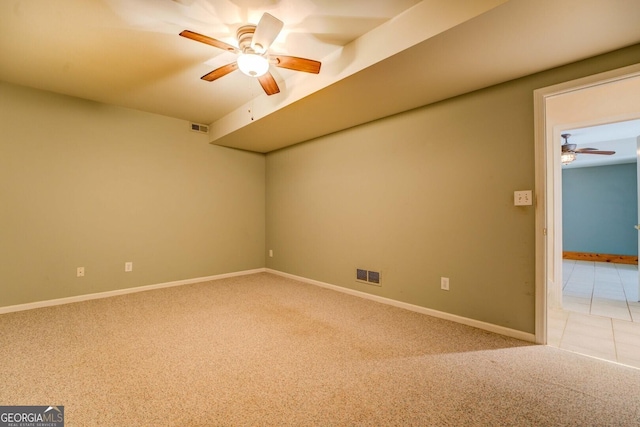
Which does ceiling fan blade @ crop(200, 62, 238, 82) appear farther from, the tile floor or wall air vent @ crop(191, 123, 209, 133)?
the tile floor

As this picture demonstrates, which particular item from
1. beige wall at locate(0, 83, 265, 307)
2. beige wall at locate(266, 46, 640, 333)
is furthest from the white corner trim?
beige wall at locate(266, 46, 640, 333)

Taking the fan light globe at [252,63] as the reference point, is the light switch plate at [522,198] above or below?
below

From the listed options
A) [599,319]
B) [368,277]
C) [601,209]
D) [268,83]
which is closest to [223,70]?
[268,83]

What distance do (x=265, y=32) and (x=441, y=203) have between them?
7.18ft

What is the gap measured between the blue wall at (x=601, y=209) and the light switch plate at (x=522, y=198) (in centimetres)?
650

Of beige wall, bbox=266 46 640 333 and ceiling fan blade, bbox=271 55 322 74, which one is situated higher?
ceiling fan blade, bbox=271 55 322 74

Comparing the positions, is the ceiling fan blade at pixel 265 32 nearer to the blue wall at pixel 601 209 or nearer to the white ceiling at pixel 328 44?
the white ceiling at pixel 328 44

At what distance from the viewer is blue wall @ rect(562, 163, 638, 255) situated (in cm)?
617

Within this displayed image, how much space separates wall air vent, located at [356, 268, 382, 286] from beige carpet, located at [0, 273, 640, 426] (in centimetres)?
55

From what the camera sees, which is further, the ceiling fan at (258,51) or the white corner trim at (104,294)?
the white corner trim at (104,294)

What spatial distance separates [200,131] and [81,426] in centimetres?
381

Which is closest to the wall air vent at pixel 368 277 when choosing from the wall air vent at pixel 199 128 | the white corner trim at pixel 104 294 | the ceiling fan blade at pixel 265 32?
the white corner trim at pixel 104 294

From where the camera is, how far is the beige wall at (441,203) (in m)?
2.26

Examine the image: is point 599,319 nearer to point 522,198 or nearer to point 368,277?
point 522,198
